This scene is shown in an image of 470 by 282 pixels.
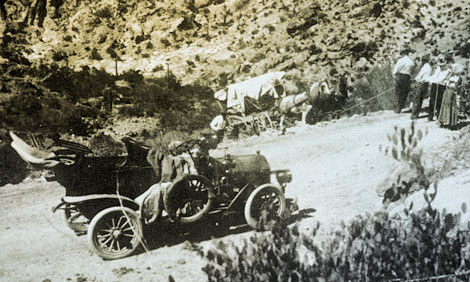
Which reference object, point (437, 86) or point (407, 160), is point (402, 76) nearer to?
point (437, 86)

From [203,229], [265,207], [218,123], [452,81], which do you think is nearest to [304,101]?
[218,123]

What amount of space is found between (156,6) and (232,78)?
921 millimetres

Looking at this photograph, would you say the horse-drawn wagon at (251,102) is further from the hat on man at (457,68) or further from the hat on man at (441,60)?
the hat on man at (457,68)

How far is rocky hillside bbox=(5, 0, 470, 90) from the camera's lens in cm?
396

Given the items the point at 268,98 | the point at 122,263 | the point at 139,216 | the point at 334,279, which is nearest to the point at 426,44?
the point at 268,98

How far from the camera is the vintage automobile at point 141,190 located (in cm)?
369

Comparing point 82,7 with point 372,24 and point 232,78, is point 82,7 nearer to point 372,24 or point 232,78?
point 232,78

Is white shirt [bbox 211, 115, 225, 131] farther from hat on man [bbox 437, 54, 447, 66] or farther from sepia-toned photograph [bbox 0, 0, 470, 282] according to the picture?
hat on man [bbox 437, 54, 447, 66]

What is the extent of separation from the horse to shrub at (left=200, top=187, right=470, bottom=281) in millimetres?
1064

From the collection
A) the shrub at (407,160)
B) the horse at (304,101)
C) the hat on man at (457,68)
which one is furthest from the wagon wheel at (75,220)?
the hat on man at (457,68)

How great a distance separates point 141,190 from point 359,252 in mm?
2165

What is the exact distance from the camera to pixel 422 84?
5.05m

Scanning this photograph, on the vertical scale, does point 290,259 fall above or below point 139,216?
below

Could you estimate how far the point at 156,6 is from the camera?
165 inches
